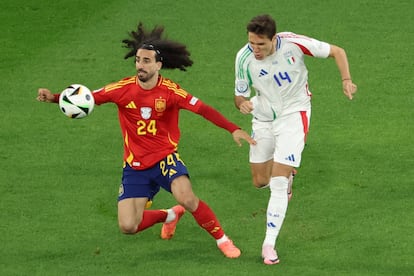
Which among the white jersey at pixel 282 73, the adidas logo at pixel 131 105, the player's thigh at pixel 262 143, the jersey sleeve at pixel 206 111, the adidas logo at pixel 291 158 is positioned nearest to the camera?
the jersey sleeve at pixel 206 111

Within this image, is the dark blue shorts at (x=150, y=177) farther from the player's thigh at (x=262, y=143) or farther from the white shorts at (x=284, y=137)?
the player's thigh at (x=262, y=143)

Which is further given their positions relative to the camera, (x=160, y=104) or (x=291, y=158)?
(x=291, y=158)

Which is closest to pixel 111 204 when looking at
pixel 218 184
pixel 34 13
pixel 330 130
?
pixel 218 184

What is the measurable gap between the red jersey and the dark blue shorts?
0.07 meters

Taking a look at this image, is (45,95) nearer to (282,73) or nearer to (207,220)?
(207,220)

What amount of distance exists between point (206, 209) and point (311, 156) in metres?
3.33

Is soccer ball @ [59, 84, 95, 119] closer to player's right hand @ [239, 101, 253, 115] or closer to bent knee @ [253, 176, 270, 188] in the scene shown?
player's right hand @ [239, 101, 253, 115]

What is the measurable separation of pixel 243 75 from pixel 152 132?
124 centimetres

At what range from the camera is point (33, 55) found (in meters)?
20.8

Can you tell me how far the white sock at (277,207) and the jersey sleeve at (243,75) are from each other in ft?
3.45

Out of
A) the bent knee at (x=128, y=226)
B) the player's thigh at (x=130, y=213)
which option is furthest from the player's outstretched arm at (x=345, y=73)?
the bent knee at (x=128, y=226)

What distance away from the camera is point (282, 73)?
14477 millimetres

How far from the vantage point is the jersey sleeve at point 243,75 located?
14484mm

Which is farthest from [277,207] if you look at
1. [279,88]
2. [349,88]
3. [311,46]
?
[311,46]
